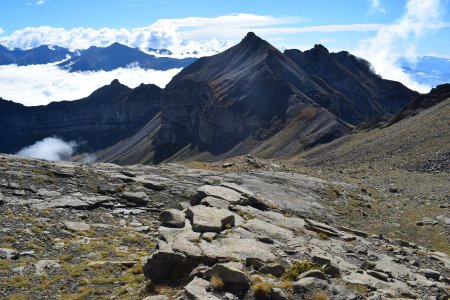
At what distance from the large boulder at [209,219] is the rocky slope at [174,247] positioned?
0.06m

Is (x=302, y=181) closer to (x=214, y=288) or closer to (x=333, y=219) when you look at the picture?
(x=333, y=219)

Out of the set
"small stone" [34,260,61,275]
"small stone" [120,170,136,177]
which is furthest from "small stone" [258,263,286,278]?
"small stone" [120,170,136,177]

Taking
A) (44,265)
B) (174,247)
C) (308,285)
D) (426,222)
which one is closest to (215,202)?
(174,247)

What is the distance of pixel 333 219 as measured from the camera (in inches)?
1471

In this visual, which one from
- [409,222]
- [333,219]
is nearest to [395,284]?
[333,219]

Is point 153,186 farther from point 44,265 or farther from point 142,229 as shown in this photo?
point 44,265

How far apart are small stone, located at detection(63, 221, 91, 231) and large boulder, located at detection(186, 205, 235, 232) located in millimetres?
6653

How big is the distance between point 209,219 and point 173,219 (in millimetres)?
2701

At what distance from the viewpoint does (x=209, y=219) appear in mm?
23391

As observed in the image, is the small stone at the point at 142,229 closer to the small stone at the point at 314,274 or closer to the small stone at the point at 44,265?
the small stone at the point at 44,265

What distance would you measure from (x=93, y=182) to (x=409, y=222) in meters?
29.1

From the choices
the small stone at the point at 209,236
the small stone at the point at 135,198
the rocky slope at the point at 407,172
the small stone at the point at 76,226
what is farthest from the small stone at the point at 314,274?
the rocky slope at the point at 407,172

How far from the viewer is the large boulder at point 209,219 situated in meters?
22.3

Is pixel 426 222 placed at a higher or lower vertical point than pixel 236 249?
lower
